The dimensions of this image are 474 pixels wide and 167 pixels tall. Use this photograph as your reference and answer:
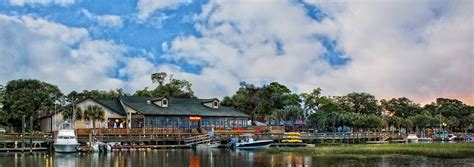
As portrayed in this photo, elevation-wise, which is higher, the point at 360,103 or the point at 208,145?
the point at 360,103

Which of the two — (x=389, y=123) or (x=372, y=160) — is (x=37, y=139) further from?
(x=389, y=123)

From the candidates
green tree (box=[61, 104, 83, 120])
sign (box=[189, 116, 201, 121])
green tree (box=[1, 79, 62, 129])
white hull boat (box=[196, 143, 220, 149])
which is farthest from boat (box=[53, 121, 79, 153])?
green tree (box=[1, 79, 62, 129])

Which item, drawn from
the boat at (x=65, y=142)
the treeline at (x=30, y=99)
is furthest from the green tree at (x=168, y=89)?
the boat at (x=65, y=142)

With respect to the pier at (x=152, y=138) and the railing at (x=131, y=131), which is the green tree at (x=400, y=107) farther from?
the railing at (x=131, y=131)

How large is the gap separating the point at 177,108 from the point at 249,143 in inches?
646

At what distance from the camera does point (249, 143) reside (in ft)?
222

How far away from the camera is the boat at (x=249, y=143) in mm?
67625

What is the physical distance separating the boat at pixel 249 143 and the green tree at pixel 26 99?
3180 cm

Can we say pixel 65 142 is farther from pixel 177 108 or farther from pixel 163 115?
pixel 177 108

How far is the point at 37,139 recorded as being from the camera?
207 feet

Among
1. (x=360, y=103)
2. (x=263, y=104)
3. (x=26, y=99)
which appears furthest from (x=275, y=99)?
(x=26, y=99)

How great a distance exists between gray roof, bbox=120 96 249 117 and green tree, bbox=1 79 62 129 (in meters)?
14.6

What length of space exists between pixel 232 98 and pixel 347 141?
1142 inches

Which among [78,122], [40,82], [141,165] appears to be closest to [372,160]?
[141,165]
